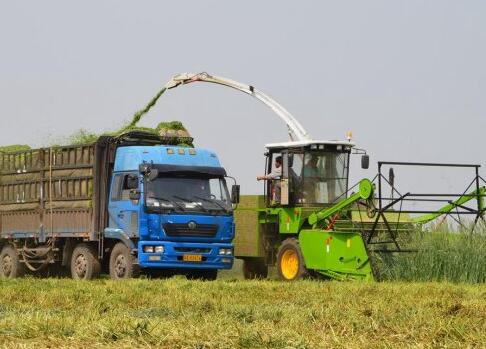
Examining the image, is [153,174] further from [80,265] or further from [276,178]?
[80,265]

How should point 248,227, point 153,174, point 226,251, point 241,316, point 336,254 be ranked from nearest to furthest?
point 241,316, point 336,254, point 153,174, point 226,251, point 248,227

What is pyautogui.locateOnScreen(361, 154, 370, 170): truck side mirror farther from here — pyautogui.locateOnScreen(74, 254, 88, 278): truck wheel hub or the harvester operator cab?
pyautogui.locateOnScreen(74, 254, 88, 278): truck wheel hub

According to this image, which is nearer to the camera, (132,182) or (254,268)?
(132,182)

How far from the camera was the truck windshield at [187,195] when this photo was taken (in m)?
21.8

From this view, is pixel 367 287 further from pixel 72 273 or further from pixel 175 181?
pixel 72 273

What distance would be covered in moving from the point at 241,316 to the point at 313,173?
38.4ft

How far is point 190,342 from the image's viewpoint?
Answer: 8.81 meters

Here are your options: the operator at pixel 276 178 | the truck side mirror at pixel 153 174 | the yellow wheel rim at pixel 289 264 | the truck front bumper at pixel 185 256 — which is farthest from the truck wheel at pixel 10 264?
the yellow wheel rim at pixel 289 264

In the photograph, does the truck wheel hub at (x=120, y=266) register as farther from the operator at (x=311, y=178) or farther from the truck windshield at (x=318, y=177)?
the operator at (x=311, y=178)

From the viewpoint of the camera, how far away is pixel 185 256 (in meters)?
22.0

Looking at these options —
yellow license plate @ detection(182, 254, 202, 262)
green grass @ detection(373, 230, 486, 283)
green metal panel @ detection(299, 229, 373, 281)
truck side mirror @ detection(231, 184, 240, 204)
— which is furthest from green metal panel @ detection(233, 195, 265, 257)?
green grass @ detection(373, 230, 486, 283)

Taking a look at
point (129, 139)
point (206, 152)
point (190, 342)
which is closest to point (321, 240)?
point (206, 152)

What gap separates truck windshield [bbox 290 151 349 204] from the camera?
22953 millimetres

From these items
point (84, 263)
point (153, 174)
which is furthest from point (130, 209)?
point (84, 263)
